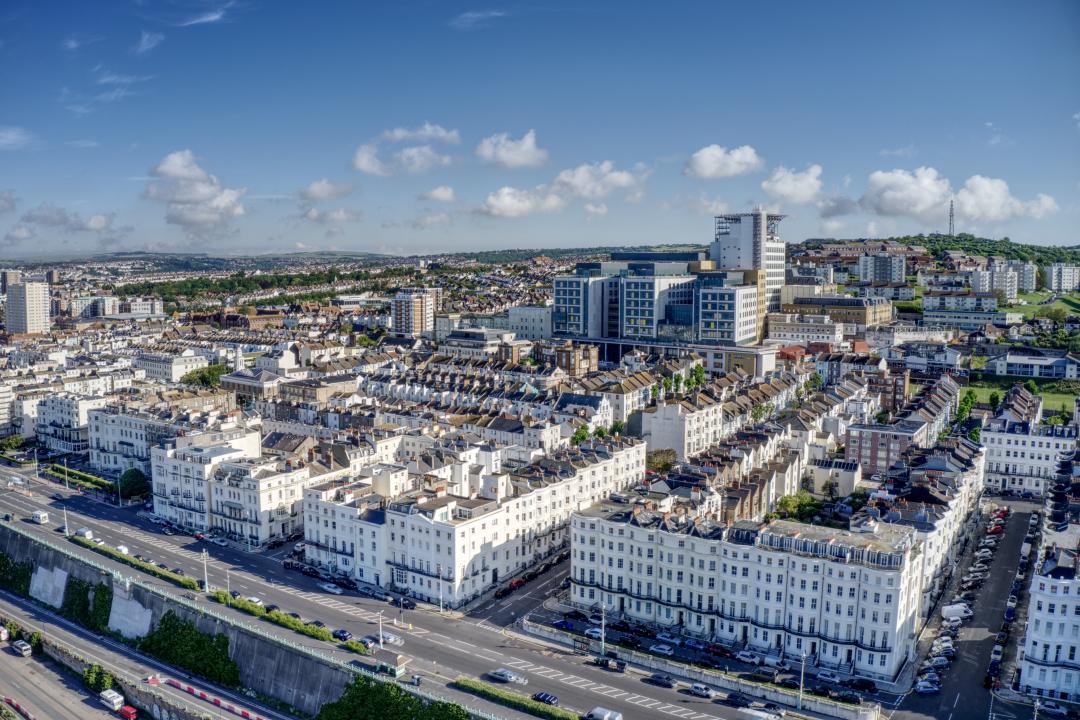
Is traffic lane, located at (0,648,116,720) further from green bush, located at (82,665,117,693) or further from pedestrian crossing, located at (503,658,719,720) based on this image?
pedestrian crossing, located at (503,658,719,720)

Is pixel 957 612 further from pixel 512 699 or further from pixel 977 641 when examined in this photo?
pixel 512 699

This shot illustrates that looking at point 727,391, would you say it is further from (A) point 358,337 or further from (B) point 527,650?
(A) point 358,337

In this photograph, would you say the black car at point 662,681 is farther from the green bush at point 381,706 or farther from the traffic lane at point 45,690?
Result: the traffic lane at point 45,690

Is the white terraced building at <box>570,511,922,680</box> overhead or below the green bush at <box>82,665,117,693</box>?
overhead

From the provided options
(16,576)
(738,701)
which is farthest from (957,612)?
(16,576)

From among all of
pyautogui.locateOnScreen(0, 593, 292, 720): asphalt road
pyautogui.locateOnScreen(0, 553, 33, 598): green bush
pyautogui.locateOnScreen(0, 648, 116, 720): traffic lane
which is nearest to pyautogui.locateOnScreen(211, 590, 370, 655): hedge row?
pyautogui.locateOnScreen(0, 593, 292, 720): asphalt road

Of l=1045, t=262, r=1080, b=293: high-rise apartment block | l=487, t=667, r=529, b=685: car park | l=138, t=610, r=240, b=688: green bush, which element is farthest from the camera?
l=1045, t=262, r=1080, b=293: high-rise apartment block
